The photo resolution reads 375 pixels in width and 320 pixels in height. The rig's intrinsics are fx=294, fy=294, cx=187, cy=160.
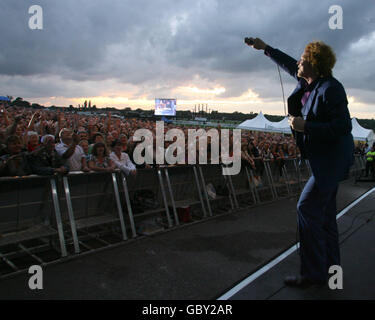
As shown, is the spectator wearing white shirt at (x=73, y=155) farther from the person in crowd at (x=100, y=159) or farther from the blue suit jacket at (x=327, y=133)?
the blue suit jacket at (x=327, y=133)

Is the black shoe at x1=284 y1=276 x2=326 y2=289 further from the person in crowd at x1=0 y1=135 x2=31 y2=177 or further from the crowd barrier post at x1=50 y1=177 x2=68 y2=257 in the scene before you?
the person in crowd at x1=0 y1=135 x2=31 y2=177

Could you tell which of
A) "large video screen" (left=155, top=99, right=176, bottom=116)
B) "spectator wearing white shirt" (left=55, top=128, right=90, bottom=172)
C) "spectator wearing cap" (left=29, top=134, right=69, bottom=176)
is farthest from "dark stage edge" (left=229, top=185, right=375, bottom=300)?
"large video screen" (left=155, top=99, right=176, bottom=116)

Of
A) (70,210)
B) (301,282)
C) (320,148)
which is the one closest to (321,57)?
(320,148)

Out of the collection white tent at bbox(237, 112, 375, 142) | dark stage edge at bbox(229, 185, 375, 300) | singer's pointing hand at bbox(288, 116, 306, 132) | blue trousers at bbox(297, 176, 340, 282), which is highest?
white tent at bbox(237, 112, 375, 142)

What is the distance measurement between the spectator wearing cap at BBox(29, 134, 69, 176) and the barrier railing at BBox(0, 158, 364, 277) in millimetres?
129

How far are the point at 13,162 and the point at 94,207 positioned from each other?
1.39 meters

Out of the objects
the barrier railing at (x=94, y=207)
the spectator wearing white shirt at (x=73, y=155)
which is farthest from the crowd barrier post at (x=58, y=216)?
the spectator wearing white shirt at (x=73, y=155)

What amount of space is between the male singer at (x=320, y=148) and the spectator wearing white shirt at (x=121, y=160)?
9.60 ft

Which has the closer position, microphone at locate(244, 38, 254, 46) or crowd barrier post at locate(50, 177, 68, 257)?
microphone at locate(244, 38, 254, 46)

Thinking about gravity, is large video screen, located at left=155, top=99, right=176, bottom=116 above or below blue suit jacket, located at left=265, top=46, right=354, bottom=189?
above

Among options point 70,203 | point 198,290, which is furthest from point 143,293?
point 70,203

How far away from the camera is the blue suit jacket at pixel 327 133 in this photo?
271 cm

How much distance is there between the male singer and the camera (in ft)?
9.01

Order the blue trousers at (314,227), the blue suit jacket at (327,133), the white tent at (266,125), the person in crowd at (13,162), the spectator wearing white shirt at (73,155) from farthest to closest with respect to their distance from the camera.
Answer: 1. the white tent at (266,125)
2. the spectator wearing white shirt at (73,155)
3. the person in crowd at (13,162)
4. the blue trousers at (314,227)
5. the blue suit jacket at (327,133)
